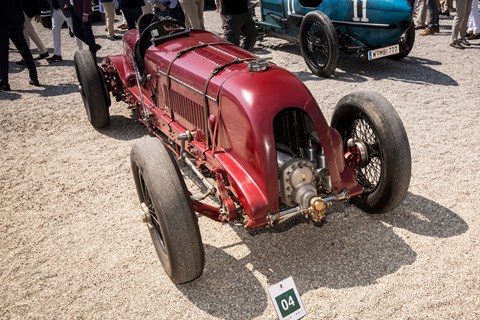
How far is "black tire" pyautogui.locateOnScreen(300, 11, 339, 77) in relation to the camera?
6.43 meters

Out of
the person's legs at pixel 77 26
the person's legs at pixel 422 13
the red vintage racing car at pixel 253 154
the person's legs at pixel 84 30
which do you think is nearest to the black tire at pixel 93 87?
the red vintage racing car at pixel 253 154

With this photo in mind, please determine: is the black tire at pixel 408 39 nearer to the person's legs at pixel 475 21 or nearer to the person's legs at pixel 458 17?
the person's legs at pixel 458 17

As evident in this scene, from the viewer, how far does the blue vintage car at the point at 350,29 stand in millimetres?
6371

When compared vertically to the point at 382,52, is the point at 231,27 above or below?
above

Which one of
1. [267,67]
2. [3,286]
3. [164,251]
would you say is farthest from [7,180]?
[267,67]

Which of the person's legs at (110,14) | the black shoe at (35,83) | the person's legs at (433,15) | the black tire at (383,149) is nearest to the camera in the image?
the black tire at (383,149)

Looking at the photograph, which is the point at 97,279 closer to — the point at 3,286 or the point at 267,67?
the point at 3,286

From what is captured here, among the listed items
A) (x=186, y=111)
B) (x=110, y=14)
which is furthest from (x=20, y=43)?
(x=186, y=111)

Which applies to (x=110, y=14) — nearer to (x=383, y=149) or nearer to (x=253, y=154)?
(x=253, y=154)

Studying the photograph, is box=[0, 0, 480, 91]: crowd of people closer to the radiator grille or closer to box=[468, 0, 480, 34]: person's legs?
box=[468, 0, 480, 34]: person's legs

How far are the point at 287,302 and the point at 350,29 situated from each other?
5250mm

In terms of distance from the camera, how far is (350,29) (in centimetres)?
676

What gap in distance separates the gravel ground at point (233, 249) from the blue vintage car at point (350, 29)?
167 centimetres

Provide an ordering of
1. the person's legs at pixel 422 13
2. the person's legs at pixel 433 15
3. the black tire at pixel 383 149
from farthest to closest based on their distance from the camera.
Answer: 1. the person's legs at pixel 422 13
2. the person's legs at pixel 433 15
3. the black tire at pixel 383 149
